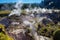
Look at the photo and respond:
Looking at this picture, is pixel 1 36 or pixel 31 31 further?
pixel 31 31

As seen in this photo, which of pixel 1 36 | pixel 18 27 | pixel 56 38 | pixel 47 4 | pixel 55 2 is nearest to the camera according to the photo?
pixel 1 36

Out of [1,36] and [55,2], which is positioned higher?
[1,36]

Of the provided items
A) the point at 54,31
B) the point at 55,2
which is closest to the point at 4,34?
the point at 54,31

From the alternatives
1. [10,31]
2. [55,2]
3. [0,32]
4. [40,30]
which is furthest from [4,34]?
[55,2]

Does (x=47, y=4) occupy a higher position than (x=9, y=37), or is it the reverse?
(x=9, y=37)

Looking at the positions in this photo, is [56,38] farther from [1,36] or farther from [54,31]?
[1,36]

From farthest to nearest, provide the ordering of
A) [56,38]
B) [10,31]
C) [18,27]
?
1. [56,38]
2. [18,27]
3. [10,31]

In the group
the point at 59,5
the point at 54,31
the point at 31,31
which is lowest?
the point at 59,5

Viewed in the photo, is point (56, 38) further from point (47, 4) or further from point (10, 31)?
point (47, 4)

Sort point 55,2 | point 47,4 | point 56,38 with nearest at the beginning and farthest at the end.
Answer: point 56,38
point 47,4
point 55,2
